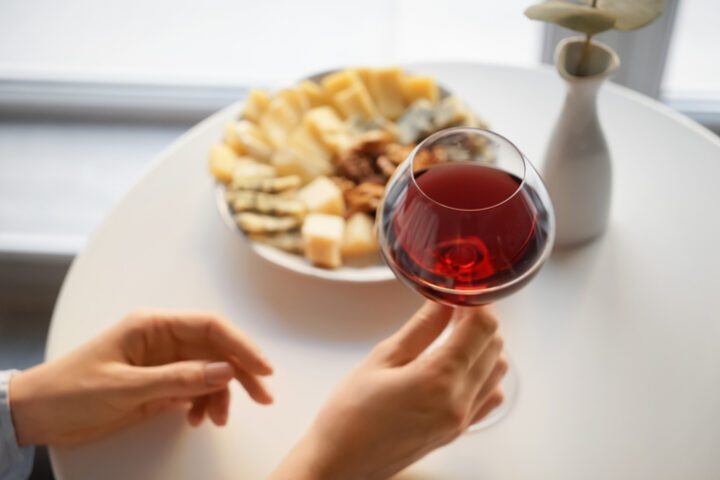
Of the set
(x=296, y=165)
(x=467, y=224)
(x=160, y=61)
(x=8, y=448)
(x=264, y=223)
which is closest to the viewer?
(x=467, y=224)

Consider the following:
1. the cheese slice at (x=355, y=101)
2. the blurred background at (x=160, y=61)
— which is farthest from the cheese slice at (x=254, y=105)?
the blurred background at (x=160, y=61)

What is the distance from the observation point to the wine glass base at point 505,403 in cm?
80

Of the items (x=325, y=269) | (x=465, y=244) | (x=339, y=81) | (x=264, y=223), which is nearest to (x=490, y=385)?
(x=465, y=244)

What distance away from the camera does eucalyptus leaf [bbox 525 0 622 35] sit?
2.55 ft

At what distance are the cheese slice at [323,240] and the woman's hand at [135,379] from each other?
0.58 ft

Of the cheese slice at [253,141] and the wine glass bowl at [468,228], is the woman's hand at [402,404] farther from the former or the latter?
the cheese slice at [253,141]

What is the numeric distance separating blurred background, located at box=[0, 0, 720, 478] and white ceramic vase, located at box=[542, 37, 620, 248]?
117 cm

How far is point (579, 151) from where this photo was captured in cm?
90

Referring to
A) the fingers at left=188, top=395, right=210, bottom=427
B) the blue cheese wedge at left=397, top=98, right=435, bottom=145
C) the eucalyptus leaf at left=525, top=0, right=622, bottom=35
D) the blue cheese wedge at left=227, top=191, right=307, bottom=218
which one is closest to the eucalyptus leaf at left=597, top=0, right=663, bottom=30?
the eucalyptus leaf at left=525, top=0, right=622, bottom=35

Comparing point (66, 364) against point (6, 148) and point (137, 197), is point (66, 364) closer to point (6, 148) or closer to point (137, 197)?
point (137, 197)

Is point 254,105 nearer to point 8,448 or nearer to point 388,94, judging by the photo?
point 388,94

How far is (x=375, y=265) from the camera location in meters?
0.97

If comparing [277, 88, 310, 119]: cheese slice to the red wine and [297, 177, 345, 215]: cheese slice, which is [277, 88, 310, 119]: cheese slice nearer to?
[297, 177, 345, 215]: cheese slice

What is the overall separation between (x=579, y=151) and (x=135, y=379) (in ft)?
1.90
